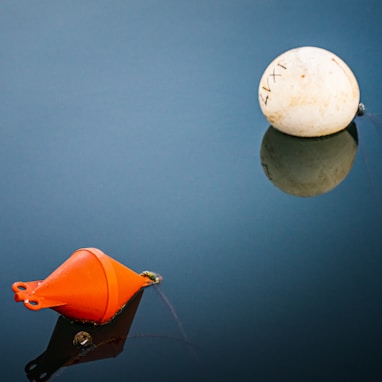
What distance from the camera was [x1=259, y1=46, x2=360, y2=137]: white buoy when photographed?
2.58m

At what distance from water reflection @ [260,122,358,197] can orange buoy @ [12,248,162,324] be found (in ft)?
2.42

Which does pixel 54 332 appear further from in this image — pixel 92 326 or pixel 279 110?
pixel 279 110

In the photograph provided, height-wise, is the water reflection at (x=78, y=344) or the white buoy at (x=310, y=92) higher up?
the white buoy at (x=310, y=92)

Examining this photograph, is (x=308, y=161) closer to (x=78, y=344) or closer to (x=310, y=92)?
(x=310, y=92)

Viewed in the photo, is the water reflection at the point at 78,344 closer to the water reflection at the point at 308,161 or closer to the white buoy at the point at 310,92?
the water reflection at the point at 308,161

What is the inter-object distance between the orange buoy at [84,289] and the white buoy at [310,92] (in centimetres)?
87

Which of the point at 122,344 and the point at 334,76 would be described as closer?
the point at 122,344

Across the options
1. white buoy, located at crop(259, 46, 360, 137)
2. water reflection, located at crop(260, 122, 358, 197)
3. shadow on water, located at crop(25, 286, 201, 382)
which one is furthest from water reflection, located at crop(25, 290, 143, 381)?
white buoy, located at crop(259, 46, 360, 137)

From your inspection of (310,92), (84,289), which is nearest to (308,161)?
(310,92)

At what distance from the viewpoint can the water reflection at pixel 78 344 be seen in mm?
2012

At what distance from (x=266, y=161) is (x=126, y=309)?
0.84 m

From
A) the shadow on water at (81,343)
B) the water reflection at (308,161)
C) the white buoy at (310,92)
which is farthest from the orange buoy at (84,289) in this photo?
the white buoy at (310,92)

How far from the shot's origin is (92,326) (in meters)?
2.12

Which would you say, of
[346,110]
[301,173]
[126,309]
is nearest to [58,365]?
[126,309]
